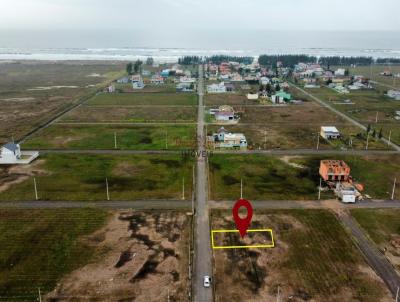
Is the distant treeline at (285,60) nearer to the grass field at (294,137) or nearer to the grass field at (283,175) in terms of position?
the grass field at (294,137)

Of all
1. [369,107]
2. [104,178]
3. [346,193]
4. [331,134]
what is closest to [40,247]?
[104,178]

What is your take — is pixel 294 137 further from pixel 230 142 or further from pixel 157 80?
pixel 157 80

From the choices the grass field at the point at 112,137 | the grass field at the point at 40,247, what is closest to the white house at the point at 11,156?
the grass field at the point at 112,137

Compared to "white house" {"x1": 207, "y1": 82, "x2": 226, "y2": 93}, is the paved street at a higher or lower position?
lower

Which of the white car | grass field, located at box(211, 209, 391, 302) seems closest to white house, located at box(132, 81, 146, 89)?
grass field, located at box(211, 209, 391, 302)

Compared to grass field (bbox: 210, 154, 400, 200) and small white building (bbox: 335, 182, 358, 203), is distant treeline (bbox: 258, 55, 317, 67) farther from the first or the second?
small white building (bbox: 335, 182, 358, 203)

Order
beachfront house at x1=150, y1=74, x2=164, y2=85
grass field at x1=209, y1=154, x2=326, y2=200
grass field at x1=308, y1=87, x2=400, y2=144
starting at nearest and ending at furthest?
grass field at x1=209, y1=154, x2=326, y2=200, grass field at x1=308, y1=87, x2=400, y2=144, beachfront house at x1=150, y1=74, x2=164, y2=85

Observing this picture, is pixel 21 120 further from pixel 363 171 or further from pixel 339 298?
pixel 339 298
